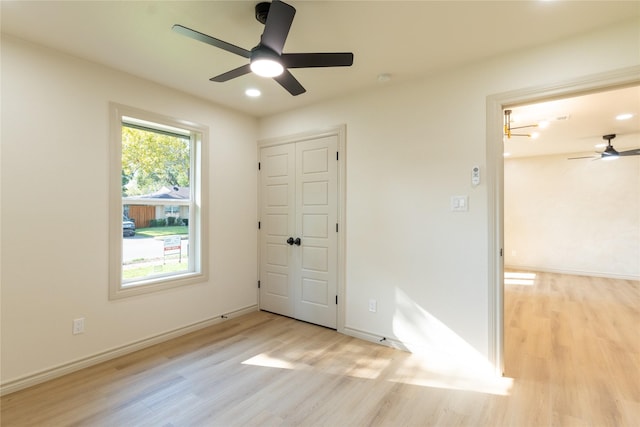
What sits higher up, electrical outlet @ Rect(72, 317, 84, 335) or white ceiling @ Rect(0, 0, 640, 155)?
white ceiling @ Rect(0, 0, 640, 155)

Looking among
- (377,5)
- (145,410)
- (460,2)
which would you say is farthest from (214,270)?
(460,2)

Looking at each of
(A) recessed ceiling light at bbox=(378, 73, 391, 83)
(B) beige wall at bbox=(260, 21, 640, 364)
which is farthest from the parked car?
(A) recessed ceiling light at bbox=(378, 73, 391, 83)

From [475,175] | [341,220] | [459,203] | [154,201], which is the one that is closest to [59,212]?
[154,201]

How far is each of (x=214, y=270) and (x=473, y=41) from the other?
3.43 m

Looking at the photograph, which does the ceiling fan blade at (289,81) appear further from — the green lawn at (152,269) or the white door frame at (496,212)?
the green lawn at (152,269)

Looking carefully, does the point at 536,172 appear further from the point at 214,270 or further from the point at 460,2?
the point at 214,270

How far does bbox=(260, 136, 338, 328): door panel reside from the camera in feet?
11.6

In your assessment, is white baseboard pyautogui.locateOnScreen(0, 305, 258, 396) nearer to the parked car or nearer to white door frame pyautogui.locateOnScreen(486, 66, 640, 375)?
the parked car

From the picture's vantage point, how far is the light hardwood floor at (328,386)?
1.98 meters

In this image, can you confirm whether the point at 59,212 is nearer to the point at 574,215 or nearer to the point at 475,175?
the point at 475,175

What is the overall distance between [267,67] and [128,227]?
2205 millimetres

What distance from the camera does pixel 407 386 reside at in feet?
7.73

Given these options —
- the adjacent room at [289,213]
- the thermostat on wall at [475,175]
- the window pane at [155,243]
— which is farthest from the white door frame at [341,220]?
the window pane at [155,243]

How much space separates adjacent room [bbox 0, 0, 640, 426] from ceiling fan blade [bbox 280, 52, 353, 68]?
0.06 feet
